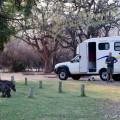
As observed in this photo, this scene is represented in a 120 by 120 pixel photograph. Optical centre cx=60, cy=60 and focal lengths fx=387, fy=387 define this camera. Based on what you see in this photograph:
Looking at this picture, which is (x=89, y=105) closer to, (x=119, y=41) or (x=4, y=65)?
(x=119, y=41)

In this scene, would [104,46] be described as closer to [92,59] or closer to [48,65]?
[92,59]

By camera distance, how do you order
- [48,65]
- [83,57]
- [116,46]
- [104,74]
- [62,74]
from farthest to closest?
[48,65] → [62,74] → [83,57] → [104,74] → [116,46]

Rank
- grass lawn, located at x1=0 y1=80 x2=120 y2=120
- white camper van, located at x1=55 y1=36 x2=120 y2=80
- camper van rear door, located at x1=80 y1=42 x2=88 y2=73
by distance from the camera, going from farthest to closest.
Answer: camper van rear door, located at x1=80 y1=42 x2=88 y2=73 < white camper van, located at x1=55 y1=36 x2=120 y2=80 < grass lawn, located at x1=0 y1=80 x2=120 y2=120

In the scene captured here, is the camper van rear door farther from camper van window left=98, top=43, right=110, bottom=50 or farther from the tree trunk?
the tree trunk

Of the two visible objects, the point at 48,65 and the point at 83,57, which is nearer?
the point at 83,57

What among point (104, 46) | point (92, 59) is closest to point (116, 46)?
point (104, 46)

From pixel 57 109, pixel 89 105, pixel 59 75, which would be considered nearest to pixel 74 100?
pixel 89 105

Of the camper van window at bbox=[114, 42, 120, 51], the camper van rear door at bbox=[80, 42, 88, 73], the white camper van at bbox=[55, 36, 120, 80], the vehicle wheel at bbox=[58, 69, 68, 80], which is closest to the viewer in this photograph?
the camper van window at bbox=[114, 42, 120, 51]

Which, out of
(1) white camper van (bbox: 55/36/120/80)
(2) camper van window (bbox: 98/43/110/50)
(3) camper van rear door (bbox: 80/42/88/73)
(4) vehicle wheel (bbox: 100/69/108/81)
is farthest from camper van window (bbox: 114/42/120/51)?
(3) camper van rear door (bbox: 80/42/88/73)

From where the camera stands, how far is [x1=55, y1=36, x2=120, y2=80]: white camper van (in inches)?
1081

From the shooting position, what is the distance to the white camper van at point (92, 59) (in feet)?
90.1

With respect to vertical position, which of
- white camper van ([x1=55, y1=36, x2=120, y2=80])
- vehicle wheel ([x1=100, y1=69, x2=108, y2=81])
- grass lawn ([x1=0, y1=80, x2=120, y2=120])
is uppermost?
white camper van ([x1=55, y1=36, x2=120, y2=80])

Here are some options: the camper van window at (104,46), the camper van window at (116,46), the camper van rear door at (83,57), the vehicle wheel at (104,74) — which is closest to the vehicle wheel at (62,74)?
the camper van rear door at (83,57)

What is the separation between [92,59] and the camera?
95.9 feet
